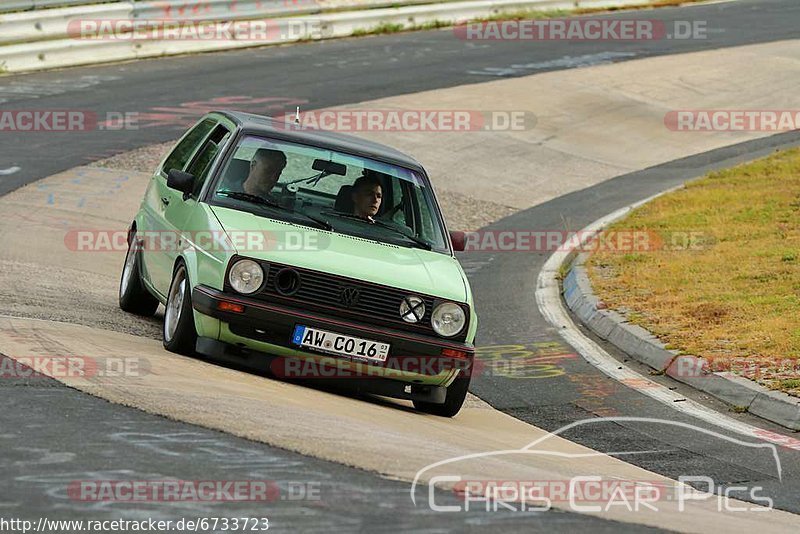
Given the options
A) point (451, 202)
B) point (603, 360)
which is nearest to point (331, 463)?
point (603, 360)

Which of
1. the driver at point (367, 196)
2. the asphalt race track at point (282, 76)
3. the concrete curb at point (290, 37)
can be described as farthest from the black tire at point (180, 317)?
the concrete curb at point (290, 37)

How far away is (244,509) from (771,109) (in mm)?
20274

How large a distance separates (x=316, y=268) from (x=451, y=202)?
9926mm

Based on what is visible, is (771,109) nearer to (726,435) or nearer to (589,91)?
(589,91)

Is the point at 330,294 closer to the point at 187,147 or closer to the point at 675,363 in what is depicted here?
the point at 187,147

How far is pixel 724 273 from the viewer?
13.6m

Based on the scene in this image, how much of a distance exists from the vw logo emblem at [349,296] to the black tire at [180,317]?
969 millimetres

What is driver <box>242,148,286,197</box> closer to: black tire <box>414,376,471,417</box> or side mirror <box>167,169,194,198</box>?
side mirror <box>167,169,194,198</box>

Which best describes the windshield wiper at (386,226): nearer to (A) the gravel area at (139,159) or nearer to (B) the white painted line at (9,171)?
(B) the white painted line at (9,171)

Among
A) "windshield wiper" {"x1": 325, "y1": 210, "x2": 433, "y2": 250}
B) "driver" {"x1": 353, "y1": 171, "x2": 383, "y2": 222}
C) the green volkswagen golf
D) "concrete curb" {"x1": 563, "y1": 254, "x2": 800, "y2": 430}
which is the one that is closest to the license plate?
the green volkswagen golf

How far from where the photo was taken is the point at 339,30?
2900 centimetres

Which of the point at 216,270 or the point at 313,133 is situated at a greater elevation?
the point at 313,133

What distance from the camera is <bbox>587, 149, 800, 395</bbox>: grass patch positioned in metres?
10.9

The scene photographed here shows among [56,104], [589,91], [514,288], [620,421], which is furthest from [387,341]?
[589,91]
